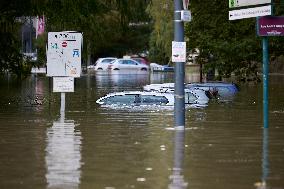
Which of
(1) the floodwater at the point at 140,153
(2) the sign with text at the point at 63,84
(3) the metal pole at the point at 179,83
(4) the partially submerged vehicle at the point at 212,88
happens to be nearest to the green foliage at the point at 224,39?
(4) the partially submerged vehicle at the point at 212,88

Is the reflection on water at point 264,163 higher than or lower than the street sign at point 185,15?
lower

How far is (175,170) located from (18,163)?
2.61 metres

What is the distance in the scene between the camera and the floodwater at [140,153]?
33.6ft

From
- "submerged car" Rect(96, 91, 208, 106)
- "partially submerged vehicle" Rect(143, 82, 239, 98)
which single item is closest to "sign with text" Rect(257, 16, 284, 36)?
"submerged car" Rect(96, 91, 208, 106)

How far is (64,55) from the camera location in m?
22.8

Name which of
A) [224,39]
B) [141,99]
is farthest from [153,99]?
[224,39]

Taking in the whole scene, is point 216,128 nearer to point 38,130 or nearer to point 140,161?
point 38,130

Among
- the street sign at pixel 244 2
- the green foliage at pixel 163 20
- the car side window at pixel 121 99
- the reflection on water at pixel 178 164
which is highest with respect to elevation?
the green foliage at pixel 163 20

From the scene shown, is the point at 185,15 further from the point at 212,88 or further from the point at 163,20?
the point at 163,20

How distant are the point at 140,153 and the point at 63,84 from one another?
1043 cm

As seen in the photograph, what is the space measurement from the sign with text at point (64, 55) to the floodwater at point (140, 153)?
2.29m

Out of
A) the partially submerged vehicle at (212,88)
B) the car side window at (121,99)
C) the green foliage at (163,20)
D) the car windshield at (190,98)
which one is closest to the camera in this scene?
the car side window at (121,99)

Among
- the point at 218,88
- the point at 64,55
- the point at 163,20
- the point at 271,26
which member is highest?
the point at 163,20

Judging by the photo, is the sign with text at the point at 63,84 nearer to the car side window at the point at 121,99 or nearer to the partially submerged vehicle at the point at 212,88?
the car side window at the point at 121,99
